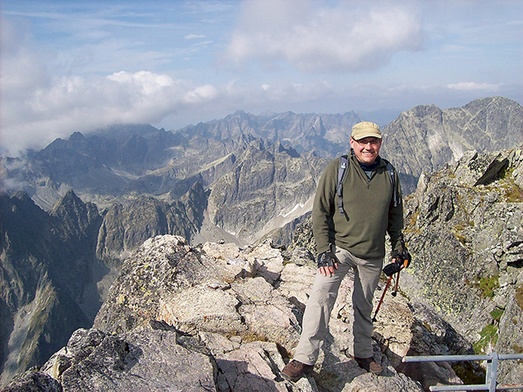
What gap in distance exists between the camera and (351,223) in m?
9.77

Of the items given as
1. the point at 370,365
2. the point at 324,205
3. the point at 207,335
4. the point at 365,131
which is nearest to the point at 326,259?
the point at 324,205

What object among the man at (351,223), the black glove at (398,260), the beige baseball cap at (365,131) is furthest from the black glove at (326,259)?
the beige baseball cap at (365,131)

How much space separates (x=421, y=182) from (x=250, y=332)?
56.4 metres

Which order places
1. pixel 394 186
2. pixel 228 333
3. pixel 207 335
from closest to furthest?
pixel 394 186, pixel 207 335, pixel 228 333

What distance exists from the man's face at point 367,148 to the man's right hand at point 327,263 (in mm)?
2625

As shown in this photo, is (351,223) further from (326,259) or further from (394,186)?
(394,186)

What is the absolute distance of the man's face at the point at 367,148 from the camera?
9297 mm

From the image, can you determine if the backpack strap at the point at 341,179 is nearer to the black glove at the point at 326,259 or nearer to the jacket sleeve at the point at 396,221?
the jacket sleeve at the point at 396,221

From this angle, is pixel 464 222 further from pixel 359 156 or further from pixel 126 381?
pixel 126 381

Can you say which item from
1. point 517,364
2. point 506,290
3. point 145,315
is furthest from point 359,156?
point 506,290

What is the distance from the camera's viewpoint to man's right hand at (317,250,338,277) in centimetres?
972

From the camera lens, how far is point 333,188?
9.59m

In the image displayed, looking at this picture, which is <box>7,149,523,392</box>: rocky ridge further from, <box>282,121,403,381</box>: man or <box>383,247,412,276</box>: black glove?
<box>383,247,412,276</box>: black glove

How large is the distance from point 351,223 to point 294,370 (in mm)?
4336
